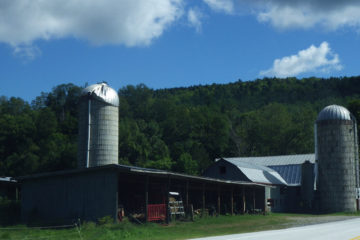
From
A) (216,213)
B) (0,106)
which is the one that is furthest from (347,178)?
(0,106)

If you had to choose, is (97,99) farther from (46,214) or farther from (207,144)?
(207,144)

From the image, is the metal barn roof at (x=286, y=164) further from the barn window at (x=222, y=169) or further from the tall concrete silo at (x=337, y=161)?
the tall concrete silo at (x=337, y=161)

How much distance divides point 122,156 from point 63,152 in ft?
32.8

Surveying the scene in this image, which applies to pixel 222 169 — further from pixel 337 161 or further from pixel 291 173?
pixel 337 161

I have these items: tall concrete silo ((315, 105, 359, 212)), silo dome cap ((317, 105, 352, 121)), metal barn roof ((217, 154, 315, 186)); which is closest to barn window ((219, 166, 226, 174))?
metal barn roof ((217, 154, 315, 186))

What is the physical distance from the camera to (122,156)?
67688 mm

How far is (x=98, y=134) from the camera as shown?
115 ft

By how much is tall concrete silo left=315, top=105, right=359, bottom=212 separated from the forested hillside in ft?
62.3

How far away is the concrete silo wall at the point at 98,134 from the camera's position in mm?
34719

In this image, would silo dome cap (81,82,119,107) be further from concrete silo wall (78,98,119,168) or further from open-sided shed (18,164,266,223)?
open-sided shed (18,164,266,223)

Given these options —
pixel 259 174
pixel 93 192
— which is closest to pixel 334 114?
pixel 259 174

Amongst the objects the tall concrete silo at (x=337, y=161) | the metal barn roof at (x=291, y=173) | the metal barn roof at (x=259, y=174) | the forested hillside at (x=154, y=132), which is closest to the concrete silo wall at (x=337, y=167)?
the tall concrete silo at (x=337, y=161)

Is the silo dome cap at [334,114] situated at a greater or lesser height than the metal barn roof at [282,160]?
greater

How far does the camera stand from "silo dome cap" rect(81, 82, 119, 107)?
36.1 m
